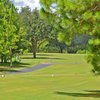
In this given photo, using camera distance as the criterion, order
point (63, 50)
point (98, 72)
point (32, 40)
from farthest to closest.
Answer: point (63, 50)
point (32, 40)
point (98, 72)

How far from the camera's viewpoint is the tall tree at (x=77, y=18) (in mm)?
20719

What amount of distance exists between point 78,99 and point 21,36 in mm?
51830

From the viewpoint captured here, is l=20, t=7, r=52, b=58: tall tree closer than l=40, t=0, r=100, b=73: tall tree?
No

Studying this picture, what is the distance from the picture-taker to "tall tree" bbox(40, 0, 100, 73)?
20719 mm

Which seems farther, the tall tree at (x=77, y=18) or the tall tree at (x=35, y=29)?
the tall tree at (x=35, y=29)

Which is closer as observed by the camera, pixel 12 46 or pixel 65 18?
pixel 65 18

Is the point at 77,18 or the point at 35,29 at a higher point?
the point at 35,29

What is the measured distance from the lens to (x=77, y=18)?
21625mm

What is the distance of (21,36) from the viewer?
236 feet

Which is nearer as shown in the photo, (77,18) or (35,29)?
(77,18)

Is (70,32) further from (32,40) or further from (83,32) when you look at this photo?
(32,40)

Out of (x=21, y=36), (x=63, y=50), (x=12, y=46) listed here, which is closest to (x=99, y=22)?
(x=12, y=46)

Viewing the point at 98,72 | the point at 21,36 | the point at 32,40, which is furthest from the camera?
the point at 32,40

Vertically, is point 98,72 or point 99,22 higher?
point 99,22
